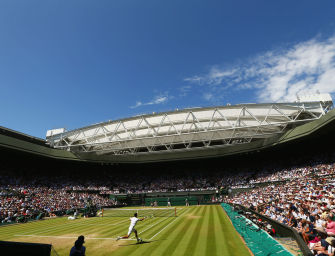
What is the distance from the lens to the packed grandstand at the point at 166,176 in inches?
1060

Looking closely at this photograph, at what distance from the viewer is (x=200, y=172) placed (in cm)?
4794

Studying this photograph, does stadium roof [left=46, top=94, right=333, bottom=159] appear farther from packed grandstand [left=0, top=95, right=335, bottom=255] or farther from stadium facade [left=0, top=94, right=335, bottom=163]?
packed grandstand [left=0, top=95, right=335, bottom=255]

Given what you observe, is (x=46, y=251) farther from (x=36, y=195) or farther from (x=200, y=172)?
(x=200, y=172)

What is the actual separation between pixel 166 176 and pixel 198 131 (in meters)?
17.6

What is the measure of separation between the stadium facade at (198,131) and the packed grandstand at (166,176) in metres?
0.35

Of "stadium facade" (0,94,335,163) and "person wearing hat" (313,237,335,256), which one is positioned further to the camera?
"stadium facade" (0,94,335,163)

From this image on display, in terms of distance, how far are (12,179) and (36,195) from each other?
7.01 metres

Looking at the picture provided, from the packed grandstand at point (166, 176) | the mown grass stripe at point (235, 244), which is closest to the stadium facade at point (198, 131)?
the packed grandstand at point (166, 176)

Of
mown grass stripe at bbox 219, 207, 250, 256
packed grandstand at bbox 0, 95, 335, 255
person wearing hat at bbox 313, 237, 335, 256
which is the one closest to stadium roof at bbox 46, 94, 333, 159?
packed grandstand at bbox 0, 95, 335, 255

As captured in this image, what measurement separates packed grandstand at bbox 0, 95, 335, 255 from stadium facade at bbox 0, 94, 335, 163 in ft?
1.13

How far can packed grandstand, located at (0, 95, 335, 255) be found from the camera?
26.9m

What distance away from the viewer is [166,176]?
4916cm

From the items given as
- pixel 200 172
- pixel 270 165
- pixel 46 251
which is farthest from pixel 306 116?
pixel 46 251

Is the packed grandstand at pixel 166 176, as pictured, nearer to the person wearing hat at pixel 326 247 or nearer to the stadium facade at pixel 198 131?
the stadium facade at pixel 198 131
